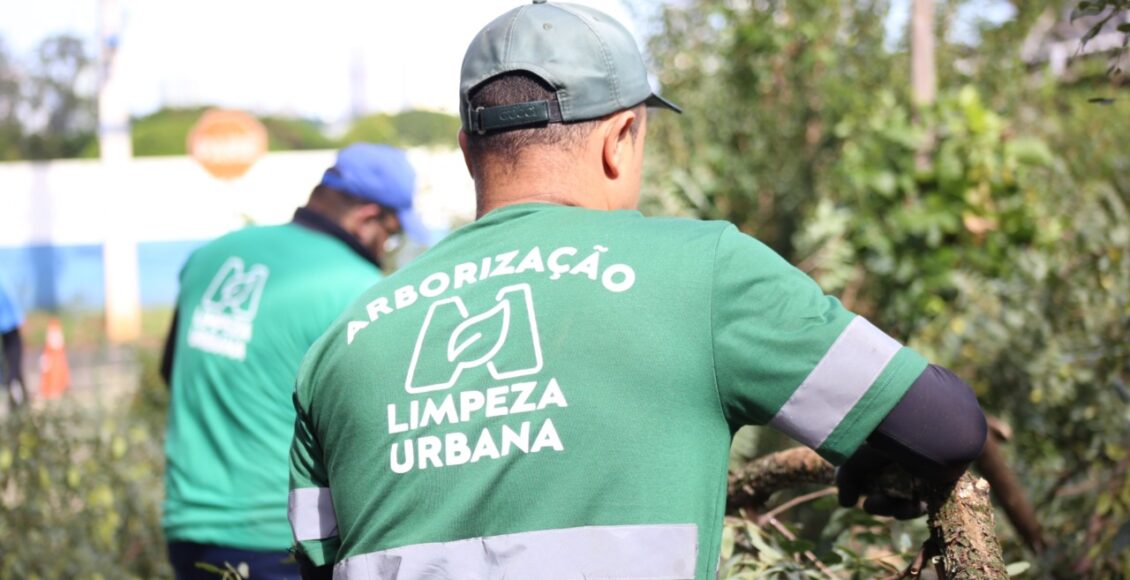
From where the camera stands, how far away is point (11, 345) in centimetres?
539

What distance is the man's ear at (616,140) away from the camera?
6.11ft

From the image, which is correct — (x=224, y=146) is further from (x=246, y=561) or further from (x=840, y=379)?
(x=840, y=379)

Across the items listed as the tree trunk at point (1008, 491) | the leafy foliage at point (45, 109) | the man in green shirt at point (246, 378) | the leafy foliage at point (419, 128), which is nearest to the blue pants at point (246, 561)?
the man in green shirt at point (246, 378)

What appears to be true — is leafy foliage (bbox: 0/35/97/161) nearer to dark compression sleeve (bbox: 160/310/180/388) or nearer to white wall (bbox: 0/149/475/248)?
white wall (bbox: 0/149/475/248)

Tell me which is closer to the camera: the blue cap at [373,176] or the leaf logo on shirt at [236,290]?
the leaf logo on shirt at [236,290]

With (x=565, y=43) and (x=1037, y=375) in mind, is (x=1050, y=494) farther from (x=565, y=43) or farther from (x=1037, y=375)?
(x=565, y=43)

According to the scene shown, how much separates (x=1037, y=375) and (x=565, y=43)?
10.8ft

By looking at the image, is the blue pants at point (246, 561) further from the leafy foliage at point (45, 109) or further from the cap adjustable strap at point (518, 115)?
the leafy foliage at point (45, 109)

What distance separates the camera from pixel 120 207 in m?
22.8

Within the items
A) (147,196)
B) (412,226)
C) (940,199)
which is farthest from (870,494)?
(147,196)

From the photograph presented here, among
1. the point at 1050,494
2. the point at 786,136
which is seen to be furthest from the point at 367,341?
the point at 786,136

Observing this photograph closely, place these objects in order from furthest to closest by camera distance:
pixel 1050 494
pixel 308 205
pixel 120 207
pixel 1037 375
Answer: pixel 120 207 < pixel 1037 375 < pixel 308 205 < pixel 1050 494

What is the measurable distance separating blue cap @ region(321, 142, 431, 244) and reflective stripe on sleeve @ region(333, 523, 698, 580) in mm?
2375

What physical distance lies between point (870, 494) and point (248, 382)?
85.3 inches
